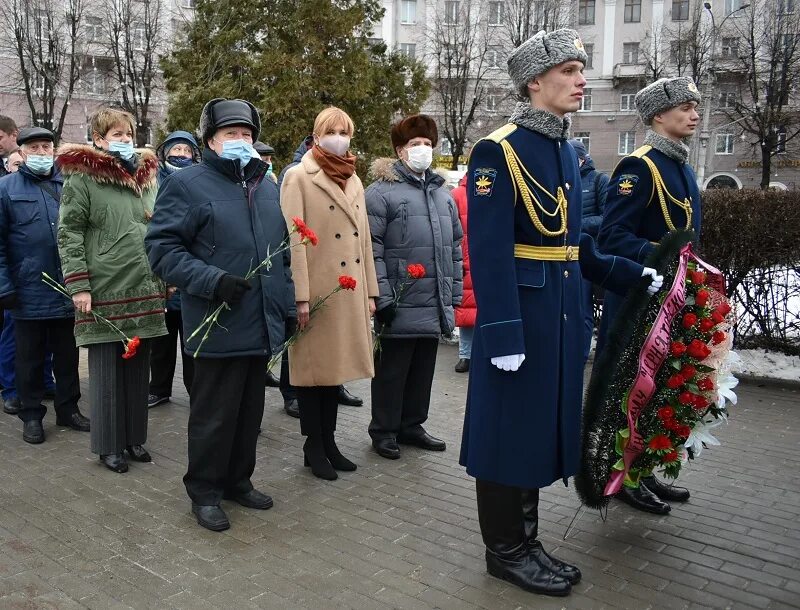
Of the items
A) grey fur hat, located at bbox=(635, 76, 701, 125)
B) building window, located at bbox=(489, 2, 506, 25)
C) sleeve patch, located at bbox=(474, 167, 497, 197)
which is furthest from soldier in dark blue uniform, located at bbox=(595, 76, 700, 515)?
building window, located at bbox=(489, 2, 506, 25)

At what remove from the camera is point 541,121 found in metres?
3.66

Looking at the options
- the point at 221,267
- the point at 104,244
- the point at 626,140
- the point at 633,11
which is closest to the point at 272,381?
A: the point at 104,244

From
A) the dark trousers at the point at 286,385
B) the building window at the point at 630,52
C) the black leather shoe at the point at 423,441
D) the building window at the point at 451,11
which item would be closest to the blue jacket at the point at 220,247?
the black leather shoe at the point at 423,441

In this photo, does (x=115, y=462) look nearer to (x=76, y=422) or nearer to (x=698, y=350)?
(x=76, y=422)

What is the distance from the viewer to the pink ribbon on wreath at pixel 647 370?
3.99 meters

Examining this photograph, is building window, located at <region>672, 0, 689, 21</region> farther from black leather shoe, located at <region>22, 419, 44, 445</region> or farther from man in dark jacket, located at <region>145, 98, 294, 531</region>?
man in dark jacket, located at <region>145, 98, 294, 531</region>

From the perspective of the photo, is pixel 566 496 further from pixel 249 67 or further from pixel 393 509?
pixel 249 67

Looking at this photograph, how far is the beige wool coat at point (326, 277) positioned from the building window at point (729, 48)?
4503 cm

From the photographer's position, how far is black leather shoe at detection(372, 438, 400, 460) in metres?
5.64

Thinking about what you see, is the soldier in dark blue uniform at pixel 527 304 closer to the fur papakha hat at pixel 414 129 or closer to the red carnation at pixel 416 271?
the red carnation at pixel 416 271

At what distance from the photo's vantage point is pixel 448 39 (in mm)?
45594

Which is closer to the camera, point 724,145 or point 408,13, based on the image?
point 724,145

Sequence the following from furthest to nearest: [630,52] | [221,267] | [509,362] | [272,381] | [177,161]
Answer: [630,52] < [272,381] < [177,161] < [221,267] < [509,362]

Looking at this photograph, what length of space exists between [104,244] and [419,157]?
6.93ft
